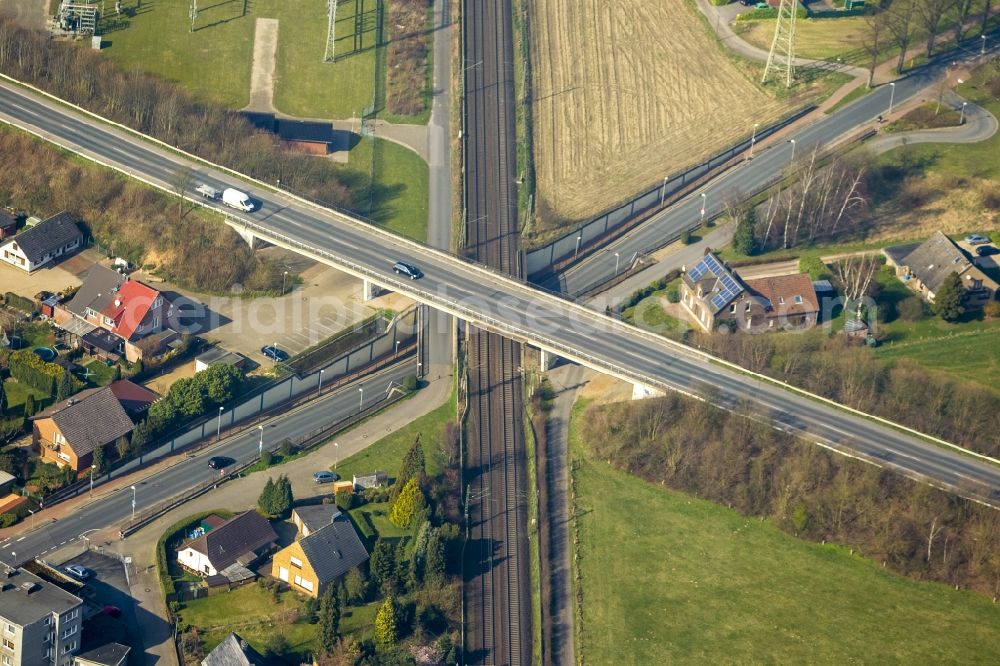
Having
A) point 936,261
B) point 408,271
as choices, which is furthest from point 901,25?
point 408,271

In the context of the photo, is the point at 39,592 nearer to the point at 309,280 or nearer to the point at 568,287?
the point at 309,280

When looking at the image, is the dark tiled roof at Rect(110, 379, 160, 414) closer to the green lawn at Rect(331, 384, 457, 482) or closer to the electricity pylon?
the green lawn at Rect(331, 384, 457, 482)

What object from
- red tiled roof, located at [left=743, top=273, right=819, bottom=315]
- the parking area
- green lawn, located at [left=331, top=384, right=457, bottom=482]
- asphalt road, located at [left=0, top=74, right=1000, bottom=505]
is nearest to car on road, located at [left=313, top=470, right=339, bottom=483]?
green lawn, located at [left=331, top=384, right=457, bottom=482]

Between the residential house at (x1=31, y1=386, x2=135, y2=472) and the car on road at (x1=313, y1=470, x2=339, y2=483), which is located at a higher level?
the residential house at (x1=31, y1=386, x2=135, y2=472)

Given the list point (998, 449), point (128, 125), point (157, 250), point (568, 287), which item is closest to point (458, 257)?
point (568, 287)

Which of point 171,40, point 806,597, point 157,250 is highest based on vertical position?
point 171,40
